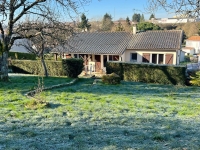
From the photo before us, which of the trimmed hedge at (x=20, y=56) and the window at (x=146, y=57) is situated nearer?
the window at (x=146, y=57)

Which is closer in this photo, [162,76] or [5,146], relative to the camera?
Answer: [5,146]

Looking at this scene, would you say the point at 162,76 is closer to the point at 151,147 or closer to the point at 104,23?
the point at 151,147

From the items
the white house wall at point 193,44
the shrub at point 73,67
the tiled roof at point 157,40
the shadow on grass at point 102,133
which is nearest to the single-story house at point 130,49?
the tiled roof at point 157,40

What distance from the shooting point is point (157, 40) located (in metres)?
25.3

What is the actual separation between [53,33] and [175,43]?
15.7 m

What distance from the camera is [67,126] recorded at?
5223 millimetres

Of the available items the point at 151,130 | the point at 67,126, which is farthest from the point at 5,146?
the point at 151,130

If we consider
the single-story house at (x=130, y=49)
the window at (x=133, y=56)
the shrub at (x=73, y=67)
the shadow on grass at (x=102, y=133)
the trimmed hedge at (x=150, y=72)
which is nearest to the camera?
the shadow on grass at (x=102, y=133)

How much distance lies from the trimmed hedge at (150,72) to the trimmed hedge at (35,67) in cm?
459

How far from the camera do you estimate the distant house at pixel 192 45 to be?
49969 millimetres

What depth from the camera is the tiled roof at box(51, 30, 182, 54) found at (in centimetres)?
2431

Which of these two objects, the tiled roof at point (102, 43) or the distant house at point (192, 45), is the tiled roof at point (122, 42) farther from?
the distant house at point (192, 45)

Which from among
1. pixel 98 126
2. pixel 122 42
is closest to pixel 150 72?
pixel 122 42

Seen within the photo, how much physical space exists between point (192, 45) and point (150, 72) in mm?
40999
